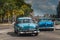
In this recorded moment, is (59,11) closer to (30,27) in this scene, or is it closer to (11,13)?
(11,13)

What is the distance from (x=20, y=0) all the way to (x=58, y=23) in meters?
26.0

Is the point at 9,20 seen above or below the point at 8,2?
below

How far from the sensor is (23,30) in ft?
61.2

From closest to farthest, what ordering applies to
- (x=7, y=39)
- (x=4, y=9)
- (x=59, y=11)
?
1. (x=7, y=39)
2. (x=4, y=9)
3. (x=59, y=11)

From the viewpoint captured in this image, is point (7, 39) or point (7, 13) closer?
point (7, 39)

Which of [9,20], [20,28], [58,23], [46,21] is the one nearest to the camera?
[20,28]

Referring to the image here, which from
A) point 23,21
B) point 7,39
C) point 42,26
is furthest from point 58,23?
point 7,39

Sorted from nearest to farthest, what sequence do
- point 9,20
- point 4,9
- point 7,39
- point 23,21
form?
point 7,39 < point 23,21 < point 4,9 < point 9,20

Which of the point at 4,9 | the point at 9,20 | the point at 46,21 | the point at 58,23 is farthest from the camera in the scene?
the point at 9,20

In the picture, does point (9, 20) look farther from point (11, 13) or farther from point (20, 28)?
point (20, 28)

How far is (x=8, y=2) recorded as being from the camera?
58.1 m

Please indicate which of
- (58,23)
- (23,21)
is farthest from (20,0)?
(23,21)

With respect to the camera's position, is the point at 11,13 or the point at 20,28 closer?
the point at 20,28

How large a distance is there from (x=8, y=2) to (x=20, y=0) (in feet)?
27.6
